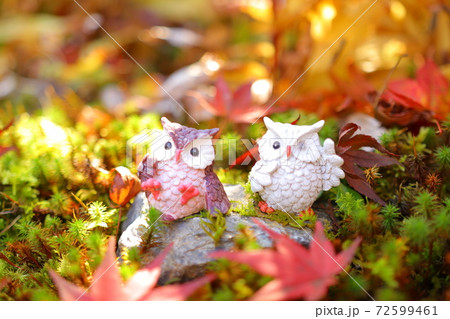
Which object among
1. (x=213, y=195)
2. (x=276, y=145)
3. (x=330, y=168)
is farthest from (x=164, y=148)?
(x=330, y=168)

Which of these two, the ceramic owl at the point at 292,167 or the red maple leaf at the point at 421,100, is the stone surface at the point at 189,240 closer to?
the ceramic owl at the point at 292,167

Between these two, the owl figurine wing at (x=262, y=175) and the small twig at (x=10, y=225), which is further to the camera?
the small twig at (x=10, y=225)

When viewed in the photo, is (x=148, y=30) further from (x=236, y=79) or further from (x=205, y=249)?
(x=205, y=249)

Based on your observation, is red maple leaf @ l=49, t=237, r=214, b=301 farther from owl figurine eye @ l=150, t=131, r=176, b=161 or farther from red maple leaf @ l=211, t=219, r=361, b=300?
owl figurine eye @ l=150, t=131, r=176, b=161

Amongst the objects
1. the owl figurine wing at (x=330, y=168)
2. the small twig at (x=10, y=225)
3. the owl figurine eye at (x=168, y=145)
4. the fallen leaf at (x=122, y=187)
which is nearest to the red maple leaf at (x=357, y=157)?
the owl figurine wing at (x=330, y=168)

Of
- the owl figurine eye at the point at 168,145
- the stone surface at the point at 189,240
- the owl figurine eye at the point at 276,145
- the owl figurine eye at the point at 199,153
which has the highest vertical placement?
the owl figurine eye at the point at 168,145
